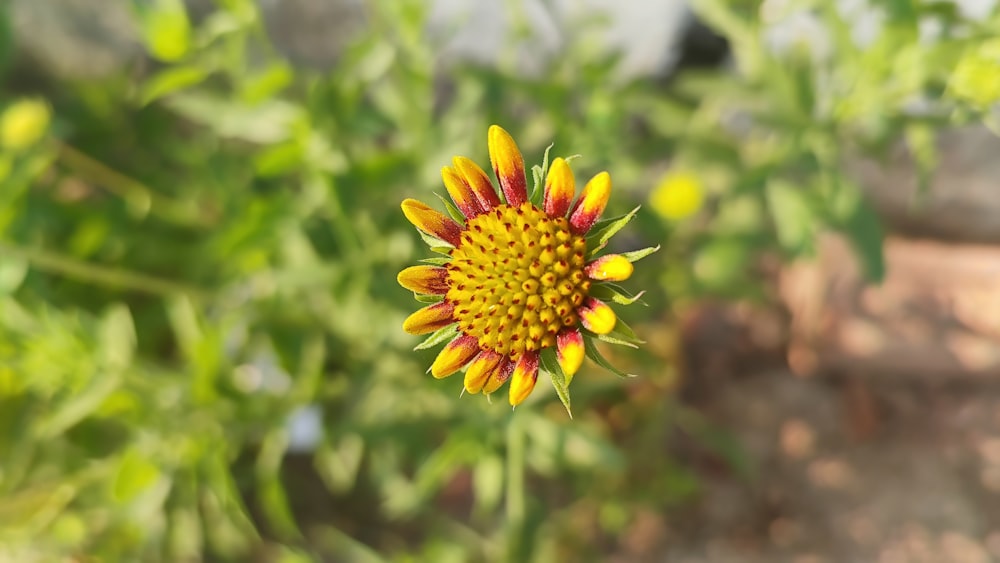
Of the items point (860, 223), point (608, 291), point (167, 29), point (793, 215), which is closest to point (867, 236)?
point (860, 223)

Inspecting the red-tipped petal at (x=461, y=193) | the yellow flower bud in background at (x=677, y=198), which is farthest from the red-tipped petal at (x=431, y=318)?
the yellow flower bud in background at (x=677, y=198)

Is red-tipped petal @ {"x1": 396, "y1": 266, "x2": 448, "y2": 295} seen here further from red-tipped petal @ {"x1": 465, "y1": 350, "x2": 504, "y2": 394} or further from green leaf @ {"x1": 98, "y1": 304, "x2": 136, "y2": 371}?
green leaf @ {"x1": 98, "y1": 304, "x2": 136, "y2": 371}

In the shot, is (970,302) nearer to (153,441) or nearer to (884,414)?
(884,414)

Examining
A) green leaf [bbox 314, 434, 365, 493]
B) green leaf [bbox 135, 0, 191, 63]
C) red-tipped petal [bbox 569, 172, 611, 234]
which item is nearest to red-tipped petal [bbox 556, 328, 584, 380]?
red-tipped petal [bbox 569, 172, 611, 234]

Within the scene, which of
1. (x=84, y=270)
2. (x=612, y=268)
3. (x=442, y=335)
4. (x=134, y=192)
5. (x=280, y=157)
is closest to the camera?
(x=612, y=268)

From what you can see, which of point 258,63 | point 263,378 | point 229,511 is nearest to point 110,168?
point 258,63

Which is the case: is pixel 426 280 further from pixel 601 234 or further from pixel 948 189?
pixel 948 189

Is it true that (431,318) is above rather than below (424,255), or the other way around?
above
